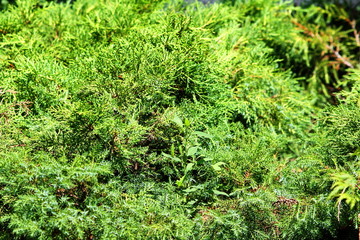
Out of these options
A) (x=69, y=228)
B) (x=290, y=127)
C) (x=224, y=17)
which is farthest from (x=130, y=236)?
(x=224, y=17)

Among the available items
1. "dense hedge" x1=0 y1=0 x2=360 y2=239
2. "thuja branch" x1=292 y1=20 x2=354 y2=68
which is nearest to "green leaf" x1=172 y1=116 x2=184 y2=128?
"dense hedge" x1=0 y1=0 x2=360 y2=239

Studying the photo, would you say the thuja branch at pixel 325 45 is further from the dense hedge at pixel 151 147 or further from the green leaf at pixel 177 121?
the green leaf at pixel 177 121

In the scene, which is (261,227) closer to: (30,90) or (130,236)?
(130,236)

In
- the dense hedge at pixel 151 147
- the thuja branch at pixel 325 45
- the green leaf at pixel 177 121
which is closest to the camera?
the dense hedge at pixel 151 147

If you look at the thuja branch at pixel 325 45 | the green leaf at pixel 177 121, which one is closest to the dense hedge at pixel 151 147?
the green leaf at pixel 177 121

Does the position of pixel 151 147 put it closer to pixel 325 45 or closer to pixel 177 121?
pixel 177 121

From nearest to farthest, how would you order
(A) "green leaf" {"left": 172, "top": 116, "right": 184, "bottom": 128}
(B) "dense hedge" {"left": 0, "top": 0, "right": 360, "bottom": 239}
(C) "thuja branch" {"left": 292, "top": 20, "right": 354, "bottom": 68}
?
(B) "dense hedge" {"left": 0, "top": 0, "right": 360, "bottom": 239} < (A) "green leaf" {"left": 172, "top": 116, "right": 184, "bottom": 128} < (C) "thuja branch" {"left": 292, "top": 20, "right": 354, "bottom": 68}

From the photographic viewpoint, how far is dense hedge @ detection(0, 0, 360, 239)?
3.69 feet

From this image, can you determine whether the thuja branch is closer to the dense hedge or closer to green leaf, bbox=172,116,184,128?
the dense hedge

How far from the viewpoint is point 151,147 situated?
1.52 meters

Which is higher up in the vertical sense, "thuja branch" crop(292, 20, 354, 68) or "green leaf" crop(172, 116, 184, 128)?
"green leaf" crop(172, 116, 184, 128)

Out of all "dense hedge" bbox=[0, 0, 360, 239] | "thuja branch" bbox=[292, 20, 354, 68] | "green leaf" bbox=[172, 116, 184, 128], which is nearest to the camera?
"dense hedge" bbox=[0, 0, 360, 239]

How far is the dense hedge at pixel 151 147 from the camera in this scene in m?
1.13

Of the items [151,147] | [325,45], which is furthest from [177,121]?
[325,45]
